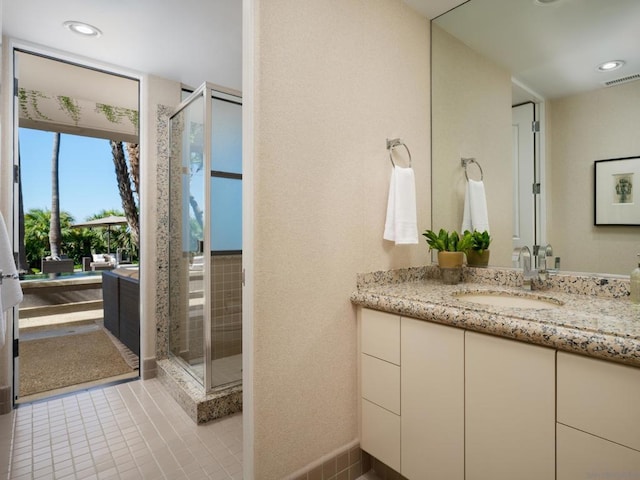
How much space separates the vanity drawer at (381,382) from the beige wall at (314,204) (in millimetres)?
77

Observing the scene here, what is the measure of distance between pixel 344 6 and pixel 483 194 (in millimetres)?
1189

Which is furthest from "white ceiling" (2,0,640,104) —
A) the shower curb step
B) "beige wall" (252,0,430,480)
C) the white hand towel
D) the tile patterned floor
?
the tile patterned floor

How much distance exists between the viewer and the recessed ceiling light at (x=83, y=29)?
2116 millimetres

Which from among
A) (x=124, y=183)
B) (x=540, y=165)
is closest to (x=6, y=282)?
(x=540, y=165)

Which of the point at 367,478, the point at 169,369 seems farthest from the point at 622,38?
the point at 169,369

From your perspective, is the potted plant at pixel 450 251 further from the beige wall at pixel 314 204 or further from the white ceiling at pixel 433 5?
the white ceiling at pixel 433 5

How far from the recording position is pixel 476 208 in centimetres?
196

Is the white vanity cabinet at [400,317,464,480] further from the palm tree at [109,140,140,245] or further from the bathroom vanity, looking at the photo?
the palm tree at [109,140,140,245]

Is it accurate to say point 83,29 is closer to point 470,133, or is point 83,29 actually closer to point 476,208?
A: point 470,133

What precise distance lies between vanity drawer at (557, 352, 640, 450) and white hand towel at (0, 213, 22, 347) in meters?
1.98

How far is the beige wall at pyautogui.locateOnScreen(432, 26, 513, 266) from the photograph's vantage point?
6.13ft

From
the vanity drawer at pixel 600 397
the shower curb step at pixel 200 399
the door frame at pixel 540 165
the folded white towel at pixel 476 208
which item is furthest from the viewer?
the shower curb step at pixel 200 399

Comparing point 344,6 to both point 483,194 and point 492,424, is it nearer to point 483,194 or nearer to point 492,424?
point 483,194

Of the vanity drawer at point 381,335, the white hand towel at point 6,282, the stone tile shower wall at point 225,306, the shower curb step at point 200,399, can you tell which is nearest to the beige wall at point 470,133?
the vanity drawer at point 381,335
